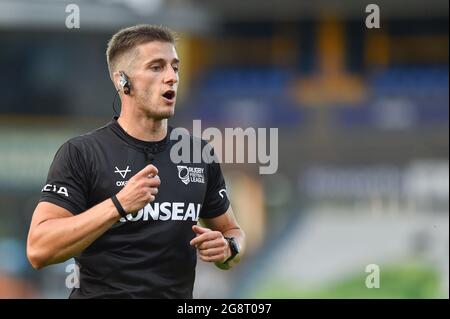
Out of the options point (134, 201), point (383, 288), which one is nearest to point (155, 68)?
point (134, 201)

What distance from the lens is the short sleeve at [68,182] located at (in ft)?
17.8

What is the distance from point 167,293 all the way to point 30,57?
21.0 metres

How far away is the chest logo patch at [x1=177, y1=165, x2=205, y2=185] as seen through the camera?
586 centimetres

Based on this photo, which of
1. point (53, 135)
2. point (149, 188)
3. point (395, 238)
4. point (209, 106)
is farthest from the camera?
point (209, 106)

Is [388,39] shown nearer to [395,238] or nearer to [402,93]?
[402,93]

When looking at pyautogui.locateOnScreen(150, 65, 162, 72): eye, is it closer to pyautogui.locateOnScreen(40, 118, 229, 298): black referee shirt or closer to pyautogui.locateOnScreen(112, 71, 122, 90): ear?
pyautogui.locateOnScreen(112, 71, 122, 90): ear

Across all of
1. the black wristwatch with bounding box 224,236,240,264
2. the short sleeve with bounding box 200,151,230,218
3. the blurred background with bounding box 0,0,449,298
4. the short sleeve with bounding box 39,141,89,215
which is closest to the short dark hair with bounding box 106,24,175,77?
the short sleeve with bounding box 39,141,89,215

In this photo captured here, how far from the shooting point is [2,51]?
26312mm

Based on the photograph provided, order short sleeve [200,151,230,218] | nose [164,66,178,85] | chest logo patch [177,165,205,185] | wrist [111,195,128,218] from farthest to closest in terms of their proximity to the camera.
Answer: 1. short sleeve [200,151,230,218]
2. chest logo patch [177,165,205,185]
3. nose [164,66,178,85]
4. wrist [111,195,128,218]

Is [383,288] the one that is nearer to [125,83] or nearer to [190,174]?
[190,174]

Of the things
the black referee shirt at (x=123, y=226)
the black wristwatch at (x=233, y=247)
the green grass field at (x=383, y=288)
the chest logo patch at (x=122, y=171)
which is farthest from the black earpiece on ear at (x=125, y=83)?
the green grass field at (x=383, y=288)

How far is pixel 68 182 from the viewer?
5.46 metres

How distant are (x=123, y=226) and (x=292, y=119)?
61.4 feet

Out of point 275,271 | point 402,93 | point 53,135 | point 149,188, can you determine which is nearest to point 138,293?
point 149,188
